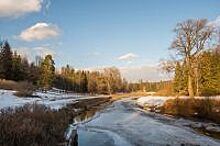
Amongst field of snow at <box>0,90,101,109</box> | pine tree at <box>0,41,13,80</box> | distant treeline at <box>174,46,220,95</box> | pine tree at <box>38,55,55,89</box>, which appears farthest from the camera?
pine tree at <box>38,55,55,89</box>

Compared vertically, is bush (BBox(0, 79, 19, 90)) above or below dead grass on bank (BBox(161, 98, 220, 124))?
above

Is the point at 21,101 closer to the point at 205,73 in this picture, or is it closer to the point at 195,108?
Result: the point at 195,108

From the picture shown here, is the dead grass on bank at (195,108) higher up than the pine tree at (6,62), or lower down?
lower down

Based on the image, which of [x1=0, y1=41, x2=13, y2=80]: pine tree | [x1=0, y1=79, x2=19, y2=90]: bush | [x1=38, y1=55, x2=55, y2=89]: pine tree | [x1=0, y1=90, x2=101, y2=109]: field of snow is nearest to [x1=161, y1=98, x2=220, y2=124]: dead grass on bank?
[x1=0, y1=90, x2=101, y2=109]: field of snow

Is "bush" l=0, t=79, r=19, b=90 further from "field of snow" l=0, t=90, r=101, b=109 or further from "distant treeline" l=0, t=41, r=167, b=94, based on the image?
"distant treeline" l=0, t=41, r=167, b=94

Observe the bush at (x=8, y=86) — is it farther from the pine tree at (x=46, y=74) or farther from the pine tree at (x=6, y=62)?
the pine tree at (x=46, y=74)

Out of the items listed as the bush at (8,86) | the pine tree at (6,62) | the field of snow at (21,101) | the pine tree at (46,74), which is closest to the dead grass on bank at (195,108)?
the field of snow at (21,101)

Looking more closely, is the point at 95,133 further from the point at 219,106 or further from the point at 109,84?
the point at 109,84

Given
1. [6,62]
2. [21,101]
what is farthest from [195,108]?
[6,62]

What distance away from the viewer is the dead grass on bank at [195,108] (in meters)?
27.2

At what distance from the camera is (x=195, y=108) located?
3106 centimetres

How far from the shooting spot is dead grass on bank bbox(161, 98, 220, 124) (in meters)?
27.2

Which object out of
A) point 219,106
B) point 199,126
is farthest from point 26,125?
point 219,106

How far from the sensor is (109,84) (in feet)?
491
